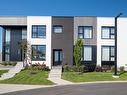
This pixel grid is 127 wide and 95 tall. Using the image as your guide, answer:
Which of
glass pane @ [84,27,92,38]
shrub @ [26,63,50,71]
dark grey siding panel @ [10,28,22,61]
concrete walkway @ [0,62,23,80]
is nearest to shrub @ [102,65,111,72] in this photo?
glass pane @ [84,27,92,38]

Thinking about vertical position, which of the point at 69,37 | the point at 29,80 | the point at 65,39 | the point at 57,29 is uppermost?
the point at 57,29

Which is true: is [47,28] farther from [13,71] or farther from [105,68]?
[105,68]

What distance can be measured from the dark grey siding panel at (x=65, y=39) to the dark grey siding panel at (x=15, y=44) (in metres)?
6.72

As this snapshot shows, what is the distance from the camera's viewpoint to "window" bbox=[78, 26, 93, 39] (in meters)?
43.2

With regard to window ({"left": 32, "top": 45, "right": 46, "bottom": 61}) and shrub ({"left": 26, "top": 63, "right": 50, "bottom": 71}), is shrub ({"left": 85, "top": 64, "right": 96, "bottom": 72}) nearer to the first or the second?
shrub ({"left": 26, "top": 63, "right": 50, "bottom": 71})

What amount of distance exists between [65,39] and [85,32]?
3097 mm

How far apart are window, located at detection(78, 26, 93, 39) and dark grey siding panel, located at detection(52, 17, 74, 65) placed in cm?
140

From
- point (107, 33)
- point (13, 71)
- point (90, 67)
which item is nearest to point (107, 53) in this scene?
point (107, 33)

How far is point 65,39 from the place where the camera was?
1676 inches

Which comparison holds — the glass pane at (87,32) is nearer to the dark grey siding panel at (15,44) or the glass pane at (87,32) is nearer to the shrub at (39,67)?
the shrub at (39,67)

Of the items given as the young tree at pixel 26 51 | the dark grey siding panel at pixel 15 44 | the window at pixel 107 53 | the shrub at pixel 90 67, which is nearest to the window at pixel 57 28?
the young tree at pixel 26 51

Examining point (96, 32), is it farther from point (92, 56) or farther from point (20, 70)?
point (20, 70)

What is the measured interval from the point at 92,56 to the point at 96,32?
3476 mm

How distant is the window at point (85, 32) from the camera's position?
1702 inches
